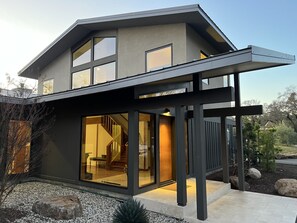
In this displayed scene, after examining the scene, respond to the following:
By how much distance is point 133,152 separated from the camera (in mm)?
6098

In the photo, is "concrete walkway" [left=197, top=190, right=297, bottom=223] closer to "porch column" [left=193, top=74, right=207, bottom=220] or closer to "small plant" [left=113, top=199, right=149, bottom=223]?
"porch column" [left=193, top=74, right=207, bottom=220]

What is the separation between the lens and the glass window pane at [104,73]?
10.4 metres

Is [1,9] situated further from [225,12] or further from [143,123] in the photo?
[225,12]

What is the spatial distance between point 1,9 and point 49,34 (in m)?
Result: 3.28

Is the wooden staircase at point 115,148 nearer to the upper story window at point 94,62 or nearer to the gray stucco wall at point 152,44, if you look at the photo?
the gray stucco wall at point 152,44

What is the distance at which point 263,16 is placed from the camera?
13852 millimetres

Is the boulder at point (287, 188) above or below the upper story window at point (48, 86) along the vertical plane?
below

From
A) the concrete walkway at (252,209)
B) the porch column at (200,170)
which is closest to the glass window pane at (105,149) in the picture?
the porch column at (200,170)

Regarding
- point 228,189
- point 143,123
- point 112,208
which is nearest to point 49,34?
point 143,123

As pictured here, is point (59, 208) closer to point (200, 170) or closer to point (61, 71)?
point (200, 170)

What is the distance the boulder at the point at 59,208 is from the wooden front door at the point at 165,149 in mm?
2908

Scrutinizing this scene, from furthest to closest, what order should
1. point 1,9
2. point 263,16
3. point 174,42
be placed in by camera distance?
point 263,16, point 1,9, point 174,42

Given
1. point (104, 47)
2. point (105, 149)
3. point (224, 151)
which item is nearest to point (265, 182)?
point (224, 151)

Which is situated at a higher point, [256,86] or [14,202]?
[256,86]
